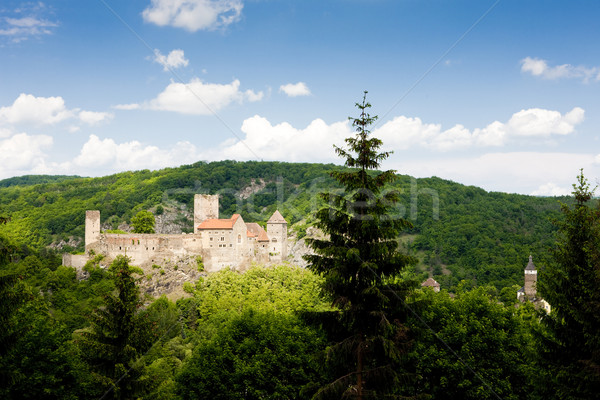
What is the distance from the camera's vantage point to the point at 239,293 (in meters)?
55.9

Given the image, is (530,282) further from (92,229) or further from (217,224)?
(92,229)

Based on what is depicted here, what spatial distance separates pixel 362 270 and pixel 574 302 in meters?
7.83

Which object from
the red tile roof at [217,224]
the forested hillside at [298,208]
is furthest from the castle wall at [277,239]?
the forested hillside at [298,208]

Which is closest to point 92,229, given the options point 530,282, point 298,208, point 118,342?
point 118,342

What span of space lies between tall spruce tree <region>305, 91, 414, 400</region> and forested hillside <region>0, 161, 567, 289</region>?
89.8 m

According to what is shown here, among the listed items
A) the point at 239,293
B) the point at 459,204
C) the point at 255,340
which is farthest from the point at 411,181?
the point at 255,340

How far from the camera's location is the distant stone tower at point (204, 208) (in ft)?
225

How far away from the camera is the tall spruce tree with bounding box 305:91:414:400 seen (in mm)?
15797

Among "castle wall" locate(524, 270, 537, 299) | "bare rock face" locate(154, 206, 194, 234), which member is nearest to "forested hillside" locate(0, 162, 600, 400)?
"castle wall" locate(524, 270, 537, 299)

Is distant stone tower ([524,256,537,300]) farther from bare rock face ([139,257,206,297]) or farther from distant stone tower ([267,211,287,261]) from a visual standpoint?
bare rock face ([139,257,206,297])

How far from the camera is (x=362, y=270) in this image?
16.0 metres

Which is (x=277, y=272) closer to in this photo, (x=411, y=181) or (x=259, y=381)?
(x=259, y=381)

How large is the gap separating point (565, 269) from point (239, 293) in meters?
41.5

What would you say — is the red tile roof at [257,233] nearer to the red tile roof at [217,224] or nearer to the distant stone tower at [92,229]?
the red tile roof at [217,224]
